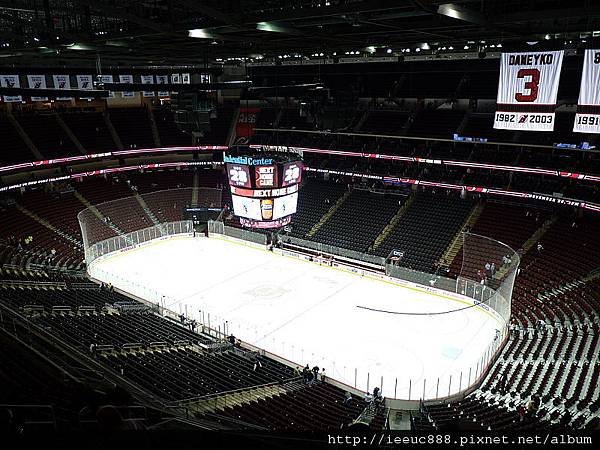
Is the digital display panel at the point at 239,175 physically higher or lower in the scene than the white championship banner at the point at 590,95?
lower

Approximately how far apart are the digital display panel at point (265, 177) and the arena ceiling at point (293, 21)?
6.47 m

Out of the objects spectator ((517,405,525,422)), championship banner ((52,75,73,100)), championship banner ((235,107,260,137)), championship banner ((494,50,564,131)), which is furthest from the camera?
championship banner ((235,107,260,137))

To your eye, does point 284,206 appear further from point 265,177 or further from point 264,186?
point 265,177

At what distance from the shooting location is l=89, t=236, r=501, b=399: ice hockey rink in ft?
67.5

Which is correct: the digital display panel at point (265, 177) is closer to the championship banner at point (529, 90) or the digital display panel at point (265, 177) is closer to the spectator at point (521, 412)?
the championship banner at point (529, 90)

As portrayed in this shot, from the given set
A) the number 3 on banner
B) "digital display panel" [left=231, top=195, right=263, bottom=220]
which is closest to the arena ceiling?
the number 3 on banner

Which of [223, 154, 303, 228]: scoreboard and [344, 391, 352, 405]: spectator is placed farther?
[223, 154, 303, 228]: scoreboard

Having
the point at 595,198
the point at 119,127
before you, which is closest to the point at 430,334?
the point at 595,198

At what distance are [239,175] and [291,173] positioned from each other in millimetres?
2906

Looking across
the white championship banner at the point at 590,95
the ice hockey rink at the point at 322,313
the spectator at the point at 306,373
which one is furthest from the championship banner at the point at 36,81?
the white championship banner at the point at 590,95

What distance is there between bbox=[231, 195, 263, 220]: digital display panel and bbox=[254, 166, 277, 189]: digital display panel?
94 centimetres

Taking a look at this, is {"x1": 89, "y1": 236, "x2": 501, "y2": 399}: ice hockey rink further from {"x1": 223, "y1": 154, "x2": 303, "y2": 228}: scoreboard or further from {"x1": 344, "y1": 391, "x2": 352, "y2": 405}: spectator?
{"x1": 223, "y1": 154, "x2": 303, "y2": 228}: scoreboard

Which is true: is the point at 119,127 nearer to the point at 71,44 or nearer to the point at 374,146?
the point at 374,146

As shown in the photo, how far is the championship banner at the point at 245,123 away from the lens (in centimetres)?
4709
